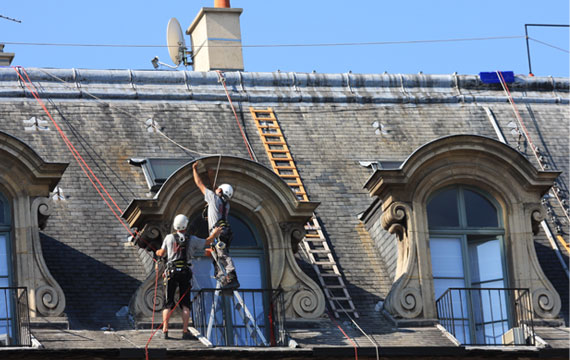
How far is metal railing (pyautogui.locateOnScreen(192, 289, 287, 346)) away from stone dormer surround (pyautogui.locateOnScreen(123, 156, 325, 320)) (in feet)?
0.82

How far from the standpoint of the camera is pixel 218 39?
120 feet

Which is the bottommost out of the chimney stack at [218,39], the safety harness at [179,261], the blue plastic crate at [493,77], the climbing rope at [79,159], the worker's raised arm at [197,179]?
the safety harness at [179,261]

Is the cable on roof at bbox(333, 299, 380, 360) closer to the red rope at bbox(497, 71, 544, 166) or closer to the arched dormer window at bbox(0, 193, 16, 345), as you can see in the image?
the arched dormer window at bbox(0, 193, 16, 345)

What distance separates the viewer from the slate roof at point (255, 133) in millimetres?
29375

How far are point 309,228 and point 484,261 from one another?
2.87 metres

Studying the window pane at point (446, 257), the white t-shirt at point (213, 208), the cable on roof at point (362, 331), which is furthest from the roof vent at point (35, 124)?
the window pane at point (446, 257)

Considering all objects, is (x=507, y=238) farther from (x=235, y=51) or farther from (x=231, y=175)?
(x=235, y=51)

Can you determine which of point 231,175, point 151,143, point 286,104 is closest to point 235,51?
point 286,104

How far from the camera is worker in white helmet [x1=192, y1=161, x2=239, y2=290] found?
28328mm

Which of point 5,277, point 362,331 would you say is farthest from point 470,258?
point 5,277

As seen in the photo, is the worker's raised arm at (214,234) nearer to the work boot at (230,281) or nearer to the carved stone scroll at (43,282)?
the work boot at (230,281)

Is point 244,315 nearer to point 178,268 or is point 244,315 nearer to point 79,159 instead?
point 178,268

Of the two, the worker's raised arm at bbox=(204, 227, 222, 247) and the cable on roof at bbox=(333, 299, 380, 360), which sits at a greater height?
the worker's raised arm at bbox=(204, 227, 222, 247)

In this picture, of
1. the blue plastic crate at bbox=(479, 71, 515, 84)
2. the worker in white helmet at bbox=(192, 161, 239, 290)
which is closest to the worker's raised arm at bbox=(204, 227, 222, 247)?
the worker in white helmet at bbox=(192, 161, 239, 290)
